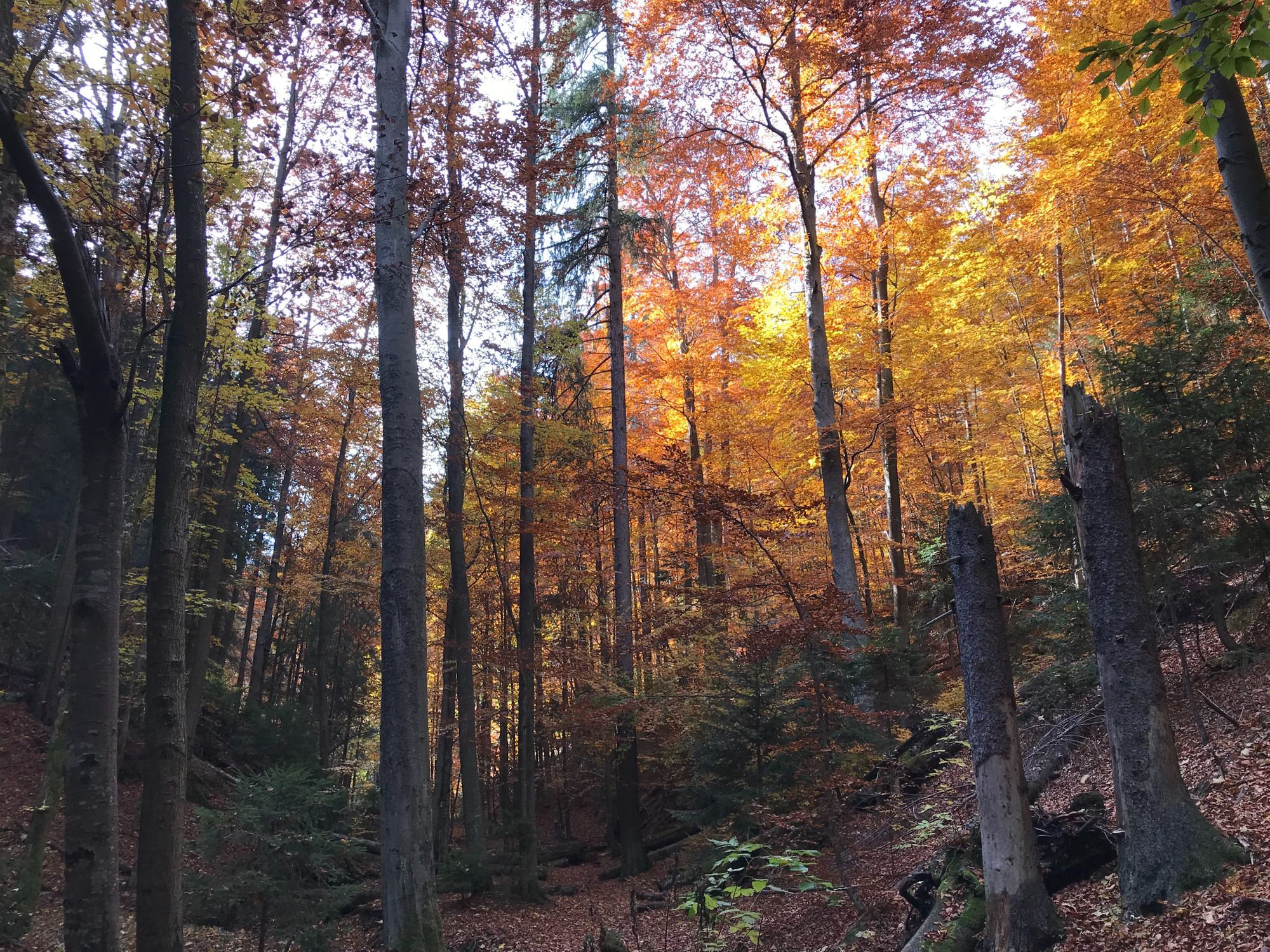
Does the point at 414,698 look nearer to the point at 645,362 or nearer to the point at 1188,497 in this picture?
the point at 1188,497

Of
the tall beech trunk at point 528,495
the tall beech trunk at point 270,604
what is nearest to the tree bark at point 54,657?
the tall beech trunk at point 270,604

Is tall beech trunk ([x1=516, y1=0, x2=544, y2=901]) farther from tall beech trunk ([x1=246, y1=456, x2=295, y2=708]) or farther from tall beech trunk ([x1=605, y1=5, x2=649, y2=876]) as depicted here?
tall beech trunk ([x1=246, y1=456, x2=295, y2=708])

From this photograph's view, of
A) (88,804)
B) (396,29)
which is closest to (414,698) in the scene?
(88,804)

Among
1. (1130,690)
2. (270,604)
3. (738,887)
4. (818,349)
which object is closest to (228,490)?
(270,604)

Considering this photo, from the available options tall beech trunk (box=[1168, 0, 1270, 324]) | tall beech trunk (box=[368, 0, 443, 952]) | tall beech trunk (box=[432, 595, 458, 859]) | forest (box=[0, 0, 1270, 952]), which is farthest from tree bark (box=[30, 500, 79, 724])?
tall beech trunk (box=[1168, 0, 1270, 324])

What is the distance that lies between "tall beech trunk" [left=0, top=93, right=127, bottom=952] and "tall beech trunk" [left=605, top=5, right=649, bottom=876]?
632 centimetres

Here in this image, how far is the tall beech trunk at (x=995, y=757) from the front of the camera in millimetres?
4492

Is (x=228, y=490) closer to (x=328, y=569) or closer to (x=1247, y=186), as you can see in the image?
(x=328, y=569)

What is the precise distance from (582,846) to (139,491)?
11.7 meters

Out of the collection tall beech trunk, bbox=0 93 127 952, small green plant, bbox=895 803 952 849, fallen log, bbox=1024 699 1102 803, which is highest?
tall beech trunk, bbox=0 93 127 952

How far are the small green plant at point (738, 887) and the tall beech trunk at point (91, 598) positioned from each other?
3756 millimetres

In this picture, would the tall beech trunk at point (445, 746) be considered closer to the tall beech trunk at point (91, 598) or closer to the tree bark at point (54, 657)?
the tree bark at point (54, 657)

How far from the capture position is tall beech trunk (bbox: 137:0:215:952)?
174 inches

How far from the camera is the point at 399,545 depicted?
5.84 m
